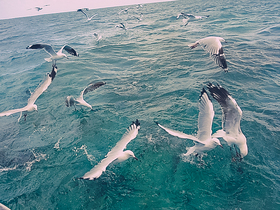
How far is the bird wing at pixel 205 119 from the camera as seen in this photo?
16.7 ft

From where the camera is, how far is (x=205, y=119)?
525 centimetres

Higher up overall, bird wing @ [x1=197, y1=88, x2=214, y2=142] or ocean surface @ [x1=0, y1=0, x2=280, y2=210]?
bird wing @ [x1=197, y1=88, x2=214, y2=142]

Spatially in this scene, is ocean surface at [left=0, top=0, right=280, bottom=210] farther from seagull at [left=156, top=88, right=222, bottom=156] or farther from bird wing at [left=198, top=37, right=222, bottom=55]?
bird wing at [left=198, top=37, right=222, bottom=55]

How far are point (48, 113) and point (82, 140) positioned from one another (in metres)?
2.96

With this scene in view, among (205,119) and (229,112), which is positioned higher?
(229,112)

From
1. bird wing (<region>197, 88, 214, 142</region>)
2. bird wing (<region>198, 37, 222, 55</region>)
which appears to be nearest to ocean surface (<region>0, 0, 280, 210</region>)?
bird wing (<region>197, 88, 214, 142</region>)

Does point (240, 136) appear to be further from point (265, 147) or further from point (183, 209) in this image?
point (183, 209)

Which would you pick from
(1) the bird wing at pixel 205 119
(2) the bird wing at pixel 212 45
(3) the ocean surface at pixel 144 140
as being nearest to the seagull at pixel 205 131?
(1) the bird wing at pixel 205 119

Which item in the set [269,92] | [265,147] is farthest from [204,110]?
[269,92]

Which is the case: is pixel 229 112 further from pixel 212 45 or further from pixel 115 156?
pixel 115 156

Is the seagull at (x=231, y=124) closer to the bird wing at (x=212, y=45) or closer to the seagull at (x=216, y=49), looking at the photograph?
the seagull at (x=216, y=49)

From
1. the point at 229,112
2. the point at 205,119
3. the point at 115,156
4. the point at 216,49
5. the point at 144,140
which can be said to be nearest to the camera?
the point at 115,156

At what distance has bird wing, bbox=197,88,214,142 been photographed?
5.09m

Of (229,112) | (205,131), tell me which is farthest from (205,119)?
(229,112)
